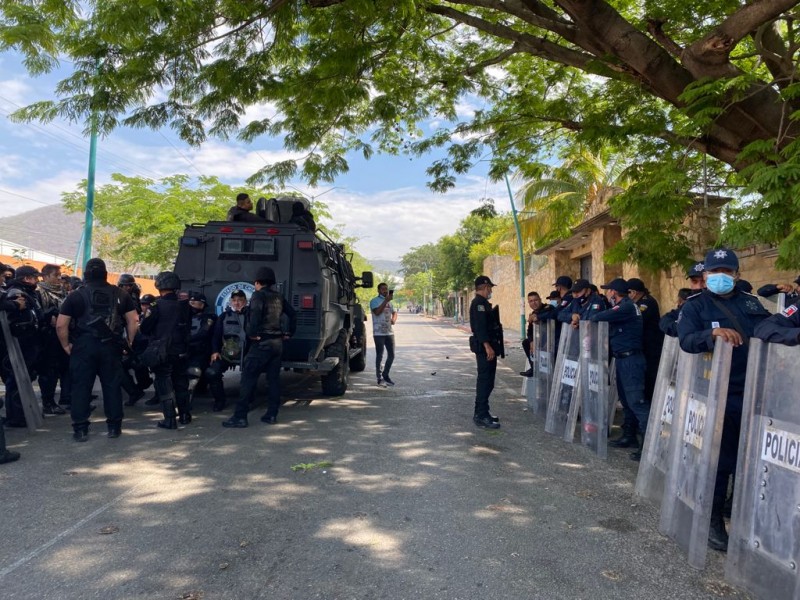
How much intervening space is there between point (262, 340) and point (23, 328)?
2.44 meters

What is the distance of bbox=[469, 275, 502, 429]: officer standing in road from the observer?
21.7 ft

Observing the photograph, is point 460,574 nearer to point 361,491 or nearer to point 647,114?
point 361,491

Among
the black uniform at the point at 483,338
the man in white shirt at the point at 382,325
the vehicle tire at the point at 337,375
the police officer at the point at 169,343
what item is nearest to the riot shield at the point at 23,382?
the police officer at the point at 169,343

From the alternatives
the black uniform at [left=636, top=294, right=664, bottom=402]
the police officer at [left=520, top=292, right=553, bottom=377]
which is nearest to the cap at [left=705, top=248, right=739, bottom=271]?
the black uniform at [left=636, top=294, right=664, bottom=402]

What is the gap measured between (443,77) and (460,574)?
8319mm

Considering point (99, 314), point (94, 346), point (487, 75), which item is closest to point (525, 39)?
point (487, 75)

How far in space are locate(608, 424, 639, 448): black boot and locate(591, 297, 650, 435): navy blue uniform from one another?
436 mm

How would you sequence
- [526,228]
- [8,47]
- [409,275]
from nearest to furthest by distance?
[8,47], [526,228], [409,275]

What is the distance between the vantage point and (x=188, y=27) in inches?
242

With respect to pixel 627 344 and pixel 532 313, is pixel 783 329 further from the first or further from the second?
pixel 532 313

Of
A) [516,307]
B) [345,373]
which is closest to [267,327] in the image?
[345,373]

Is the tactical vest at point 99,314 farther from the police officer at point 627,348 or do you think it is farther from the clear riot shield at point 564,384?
the police officer at point 627,348

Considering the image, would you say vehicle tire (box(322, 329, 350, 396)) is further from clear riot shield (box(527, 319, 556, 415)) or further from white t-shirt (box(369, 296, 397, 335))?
clear riot shield (box(527, 319, 556, 415))

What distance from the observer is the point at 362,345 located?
38.9 ft
